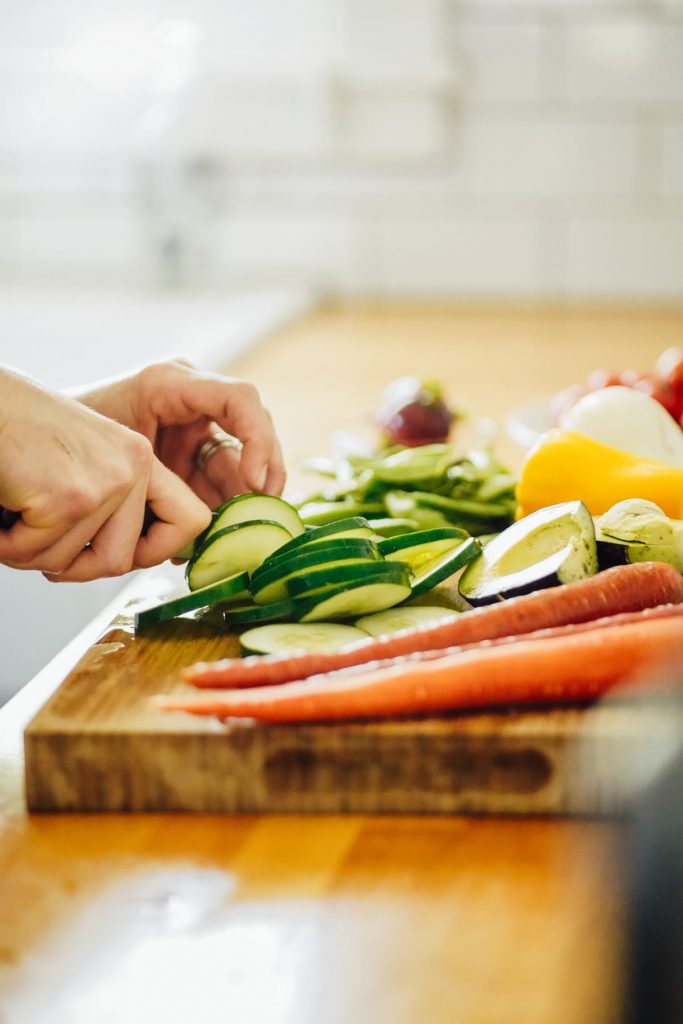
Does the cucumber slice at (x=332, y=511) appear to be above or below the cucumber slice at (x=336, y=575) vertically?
below

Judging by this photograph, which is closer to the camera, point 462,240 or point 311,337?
point 311,337

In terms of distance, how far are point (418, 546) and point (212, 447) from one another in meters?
0.31

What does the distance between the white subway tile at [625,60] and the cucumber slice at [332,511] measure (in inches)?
80.2

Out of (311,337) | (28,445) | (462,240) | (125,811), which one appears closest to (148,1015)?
(125,811)

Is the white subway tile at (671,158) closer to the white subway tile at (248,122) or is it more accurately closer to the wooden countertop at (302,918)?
the white subway tile at (248,122)

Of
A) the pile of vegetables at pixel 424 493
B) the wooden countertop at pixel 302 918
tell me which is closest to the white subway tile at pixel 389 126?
the pile of vegetables at pixel 424 493

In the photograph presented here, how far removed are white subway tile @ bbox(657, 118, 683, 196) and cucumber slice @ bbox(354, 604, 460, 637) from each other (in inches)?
93.1

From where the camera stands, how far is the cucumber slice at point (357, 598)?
3.02ft

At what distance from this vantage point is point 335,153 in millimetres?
3135

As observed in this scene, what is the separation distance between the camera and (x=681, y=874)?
0.40 meters

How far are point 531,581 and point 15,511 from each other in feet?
1.30

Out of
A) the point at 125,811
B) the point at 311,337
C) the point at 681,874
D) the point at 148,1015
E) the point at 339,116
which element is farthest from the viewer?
the point at 339,116

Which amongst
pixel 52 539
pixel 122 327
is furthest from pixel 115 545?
pixel 122 327

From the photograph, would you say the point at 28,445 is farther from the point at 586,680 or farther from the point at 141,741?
the point at 586,680
